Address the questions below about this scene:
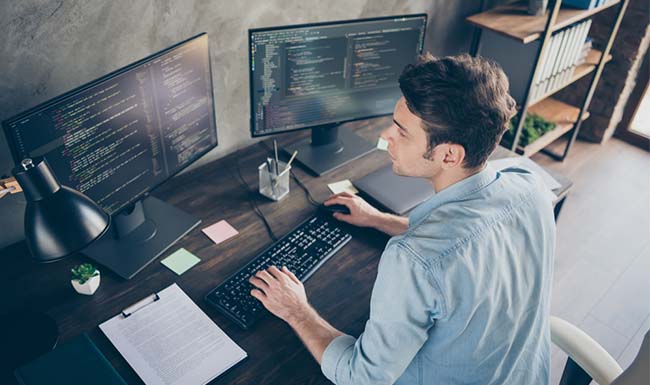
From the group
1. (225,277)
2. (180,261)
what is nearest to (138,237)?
(180,261)

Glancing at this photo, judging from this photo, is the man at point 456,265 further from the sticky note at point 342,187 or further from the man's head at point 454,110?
the sticky note at point 342,187

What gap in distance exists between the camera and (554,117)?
3.47 metres

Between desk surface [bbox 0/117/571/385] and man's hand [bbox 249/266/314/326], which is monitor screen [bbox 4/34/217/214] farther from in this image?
man's hand [bbox 249/266/314/326]

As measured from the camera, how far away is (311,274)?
61.9 inches

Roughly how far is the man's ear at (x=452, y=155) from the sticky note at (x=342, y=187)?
647mm

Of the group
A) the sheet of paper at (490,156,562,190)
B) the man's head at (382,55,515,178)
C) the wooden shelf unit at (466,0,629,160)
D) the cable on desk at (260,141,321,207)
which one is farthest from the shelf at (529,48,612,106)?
the man's head at (382,55,515,178)

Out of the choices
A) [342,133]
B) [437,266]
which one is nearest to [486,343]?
[437,266]

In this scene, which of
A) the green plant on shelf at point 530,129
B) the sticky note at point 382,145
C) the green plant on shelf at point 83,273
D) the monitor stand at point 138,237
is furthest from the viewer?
the green plant on shelf at point 530,129

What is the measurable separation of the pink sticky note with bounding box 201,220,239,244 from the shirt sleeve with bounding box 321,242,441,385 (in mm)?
633

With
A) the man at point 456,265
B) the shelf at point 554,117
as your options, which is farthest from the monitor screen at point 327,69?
the shelf at point 554,117

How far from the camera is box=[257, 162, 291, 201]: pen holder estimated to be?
1.83 meters

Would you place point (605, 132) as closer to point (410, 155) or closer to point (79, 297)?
point (410, 155)

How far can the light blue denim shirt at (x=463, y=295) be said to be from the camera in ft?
3.66

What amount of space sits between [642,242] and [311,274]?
224cm
